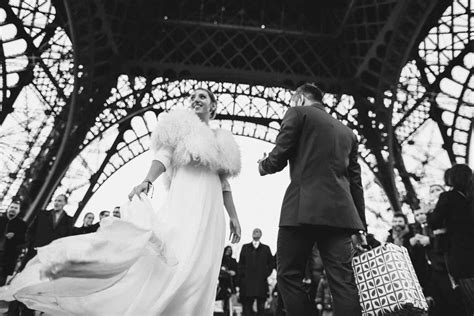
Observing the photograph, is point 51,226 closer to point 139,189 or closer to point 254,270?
point 254,270

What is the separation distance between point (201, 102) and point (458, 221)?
2146 mm

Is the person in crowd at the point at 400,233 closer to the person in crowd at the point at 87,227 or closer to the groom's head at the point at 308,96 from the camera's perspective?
the groom's head at the point at 308,96

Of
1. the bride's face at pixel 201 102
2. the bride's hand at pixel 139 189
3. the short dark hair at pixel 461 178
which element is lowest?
the bride's hand at pixel 139 189

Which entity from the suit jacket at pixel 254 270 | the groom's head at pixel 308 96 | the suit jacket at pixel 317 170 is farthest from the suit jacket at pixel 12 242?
the groom's head at pixel 308 96

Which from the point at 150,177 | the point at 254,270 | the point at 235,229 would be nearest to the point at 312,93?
the point at 235,229

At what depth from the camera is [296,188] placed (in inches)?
127

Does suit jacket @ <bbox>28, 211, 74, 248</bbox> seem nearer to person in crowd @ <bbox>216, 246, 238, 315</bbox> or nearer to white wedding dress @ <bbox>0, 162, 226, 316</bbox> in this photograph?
person in crowd @ <bbox>216, 246, 238, 315</bbox>

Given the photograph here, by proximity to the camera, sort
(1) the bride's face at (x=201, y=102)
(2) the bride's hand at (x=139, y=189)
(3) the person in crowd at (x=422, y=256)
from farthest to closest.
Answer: (3) the person in crowd at (x=422, y=256)
(1) the bride's face at (x=201, y=102)
(2) the bride's hand at (x=139, y=189)

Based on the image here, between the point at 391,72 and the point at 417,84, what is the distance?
79.5 inches

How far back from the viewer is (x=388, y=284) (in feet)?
10.4

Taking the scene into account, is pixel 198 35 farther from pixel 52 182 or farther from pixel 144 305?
pixel 144 305

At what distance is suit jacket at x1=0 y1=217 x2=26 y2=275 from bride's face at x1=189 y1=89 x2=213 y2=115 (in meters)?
3.84

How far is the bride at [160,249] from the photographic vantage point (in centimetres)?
296

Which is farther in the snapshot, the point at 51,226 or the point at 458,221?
the point at 51,226
